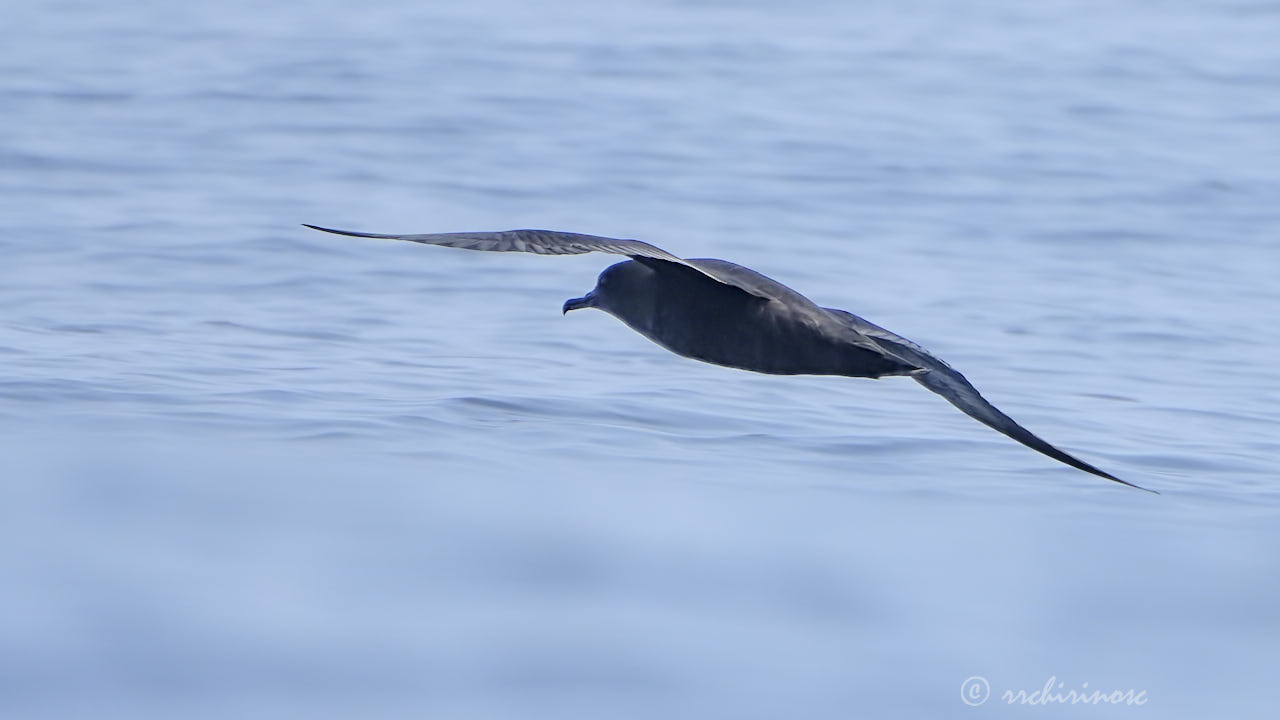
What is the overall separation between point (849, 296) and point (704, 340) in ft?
16.8

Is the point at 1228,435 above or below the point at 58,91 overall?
below

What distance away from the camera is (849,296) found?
1123 centimetres

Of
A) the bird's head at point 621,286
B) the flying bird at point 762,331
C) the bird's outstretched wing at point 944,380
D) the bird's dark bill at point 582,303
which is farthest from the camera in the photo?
the bird's dark bill at point 582,303

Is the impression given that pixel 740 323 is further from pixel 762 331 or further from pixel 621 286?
pixel 621 286

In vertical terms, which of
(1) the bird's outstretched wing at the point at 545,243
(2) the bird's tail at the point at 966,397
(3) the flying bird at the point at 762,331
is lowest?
(2) the bird's tail at the point at 966,397

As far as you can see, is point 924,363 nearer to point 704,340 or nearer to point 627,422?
point 704,340

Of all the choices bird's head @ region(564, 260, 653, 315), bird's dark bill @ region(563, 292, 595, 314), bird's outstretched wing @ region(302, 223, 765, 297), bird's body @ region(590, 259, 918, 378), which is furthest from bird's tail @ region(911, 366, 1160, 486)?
bird's dark bill @ region(563, 292, 595, 314)

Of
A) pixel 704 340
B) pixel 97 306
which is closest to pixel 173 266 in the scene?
pixel 97 306

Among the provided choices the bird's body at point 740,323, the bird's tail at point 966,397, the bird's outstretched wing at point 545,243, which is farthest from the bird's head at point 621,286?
the bird's tail at point 966,397

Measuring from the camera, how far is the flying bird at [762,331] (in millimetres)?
5996

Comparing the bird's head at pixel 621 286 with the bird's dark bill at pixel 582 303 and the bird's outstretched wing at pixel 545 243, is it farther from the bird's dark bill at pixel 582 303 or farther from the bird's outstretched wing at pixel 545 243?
the bird's outstretched wing at pixel 545 243

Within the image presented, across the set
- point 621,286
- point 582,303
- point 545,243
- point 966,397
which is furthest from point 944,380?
point 545,243

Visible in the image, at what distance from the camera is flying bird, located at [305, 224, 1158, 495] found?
19.7 feet

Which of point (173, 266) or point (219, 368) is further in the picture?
point (173, 266)
